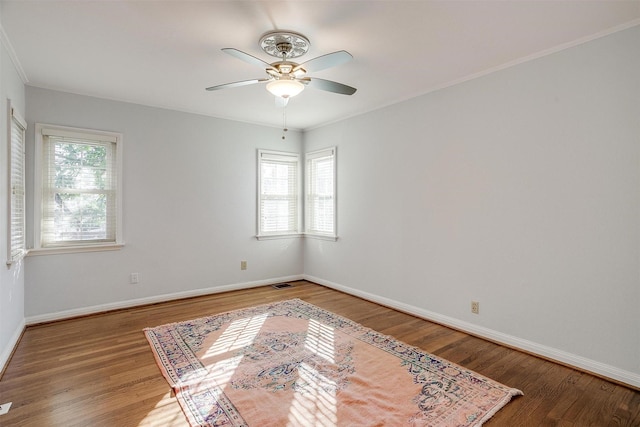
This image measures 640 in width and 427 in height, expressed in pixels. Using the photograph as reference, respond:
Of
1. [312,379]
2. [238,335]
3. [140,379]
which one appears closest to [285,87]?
[312,379]

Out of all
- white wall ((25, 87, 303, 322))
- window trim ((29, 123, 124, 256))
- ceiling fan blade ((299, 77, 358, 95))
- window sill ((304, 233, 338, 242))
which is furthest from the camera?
window sill ((304, 233, 338, 242))

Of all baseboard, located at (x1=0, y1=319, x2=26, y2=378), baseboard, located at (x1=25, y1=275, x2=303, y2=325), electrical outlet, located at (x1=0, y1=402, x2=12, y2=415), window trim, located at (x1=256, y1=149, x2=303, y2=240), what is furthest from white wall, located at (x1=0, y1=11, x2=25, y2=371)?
window trim, located at (x1=256, y1=149, x2=303, y2=240)

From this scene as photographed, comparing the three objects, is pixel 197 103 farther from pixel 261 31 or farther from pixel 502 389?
pixel 502 389

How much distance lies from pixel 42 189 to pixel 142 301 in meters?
1.66

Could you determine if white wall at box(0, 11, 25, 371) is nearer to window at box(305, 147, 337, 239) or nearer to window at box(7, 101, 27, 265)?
window at box(7, 101, 27, 265)

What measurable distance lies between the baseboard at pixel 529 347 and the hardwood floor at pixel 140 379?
3.0 inches

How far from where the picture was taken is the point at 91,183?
392 cm

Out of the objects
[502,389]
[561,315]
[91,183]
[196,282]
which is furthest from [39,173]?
[561,315]

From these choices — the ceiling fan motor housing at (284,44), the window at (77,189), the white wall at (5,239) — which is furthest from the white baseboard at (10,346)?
the ceiling fan motor housing at (284,44)

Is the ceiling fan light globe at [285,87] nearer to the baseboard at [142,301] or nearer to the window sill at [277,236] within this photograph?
the window sill at [277,236]

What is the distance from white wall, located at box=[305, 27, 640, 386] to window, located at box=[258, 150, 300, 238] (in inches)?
64.9

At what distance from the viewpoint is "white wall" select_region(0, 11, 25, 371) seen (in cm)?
263

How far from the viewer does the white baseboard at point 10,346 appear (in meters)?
2.60

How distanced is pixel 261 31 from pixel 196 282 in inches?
134
